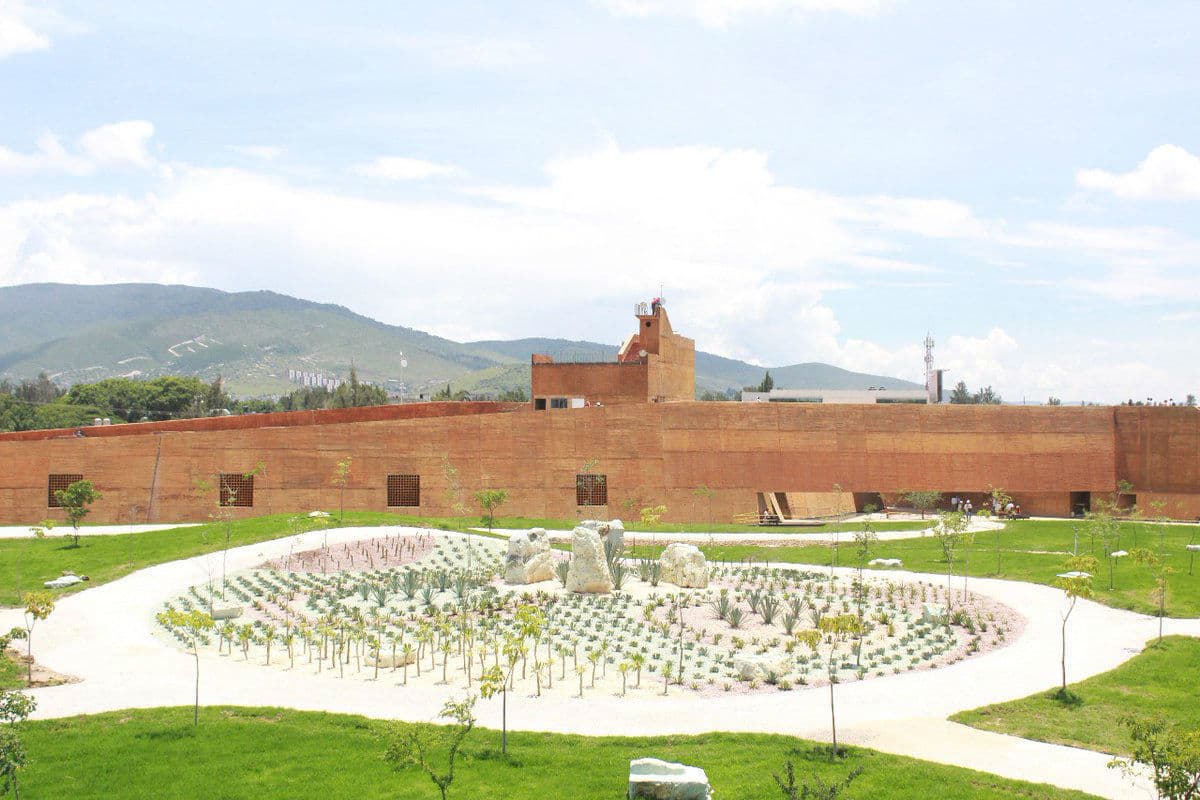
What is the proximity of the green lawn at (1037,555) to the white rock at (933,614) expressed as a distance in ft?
12.6

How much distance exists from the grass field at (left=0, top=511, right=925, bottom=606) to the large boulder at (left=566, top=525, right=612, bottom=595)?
1183 cm

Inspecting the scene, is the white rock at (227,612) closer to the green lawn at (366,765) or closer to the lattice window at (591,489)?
the green lawn at (366,765)

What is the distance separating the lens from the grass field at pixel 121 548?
2692cm

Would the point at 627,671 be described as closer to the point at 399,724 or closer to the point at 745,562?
the point at 399,724

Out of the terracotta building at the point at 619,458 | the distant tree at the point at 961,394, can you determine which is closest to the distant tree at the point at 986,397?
the distant tree at the point at 961,394

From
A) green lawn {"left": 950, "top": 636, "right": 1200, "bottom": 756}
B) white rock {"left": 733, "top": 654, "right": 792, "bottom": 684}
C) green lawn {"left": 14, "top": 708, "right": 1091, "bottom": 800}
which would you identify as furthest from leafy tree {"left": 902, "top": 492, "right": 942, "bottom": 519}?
green lawn {"left": 14, "top": 708, "right": 1091, "bottom": 800}

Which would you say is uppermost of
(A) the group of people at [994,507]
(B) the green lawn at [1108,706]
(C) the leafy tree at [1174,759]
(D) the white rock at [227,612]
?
(A) the group of people at [994,507]

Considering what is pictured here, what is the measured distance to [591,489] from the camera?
45.8 meters

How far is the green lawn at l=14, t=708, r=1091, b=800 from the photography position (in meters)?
11.3

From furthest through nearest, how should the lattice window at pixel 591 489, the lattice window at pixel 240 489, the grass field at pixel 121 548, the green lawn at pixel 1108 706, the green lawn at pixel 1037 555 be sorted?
1. the lattice window at pixel 591 489
2. the lattice window at pixel 240 489
3. the grass field at pixel 121 548
4. the green lawn at pixel 1037 555
5. the green lawn at pixel 1108 706

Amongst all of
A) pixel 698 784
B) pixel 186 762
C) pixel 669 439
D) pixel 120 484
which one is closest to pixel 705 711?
pixel 698 784

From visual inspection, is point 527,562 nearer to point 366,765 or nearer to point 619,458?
point 366,765

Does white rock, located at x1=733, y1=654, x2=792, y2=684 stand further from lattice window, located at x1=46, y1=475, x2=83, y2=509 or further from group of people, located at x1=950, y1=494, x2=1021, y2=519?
lattice window, located at x1=46, y1=475, x2=83, y2=509

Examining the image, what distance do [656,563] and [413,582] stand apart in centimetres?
722
